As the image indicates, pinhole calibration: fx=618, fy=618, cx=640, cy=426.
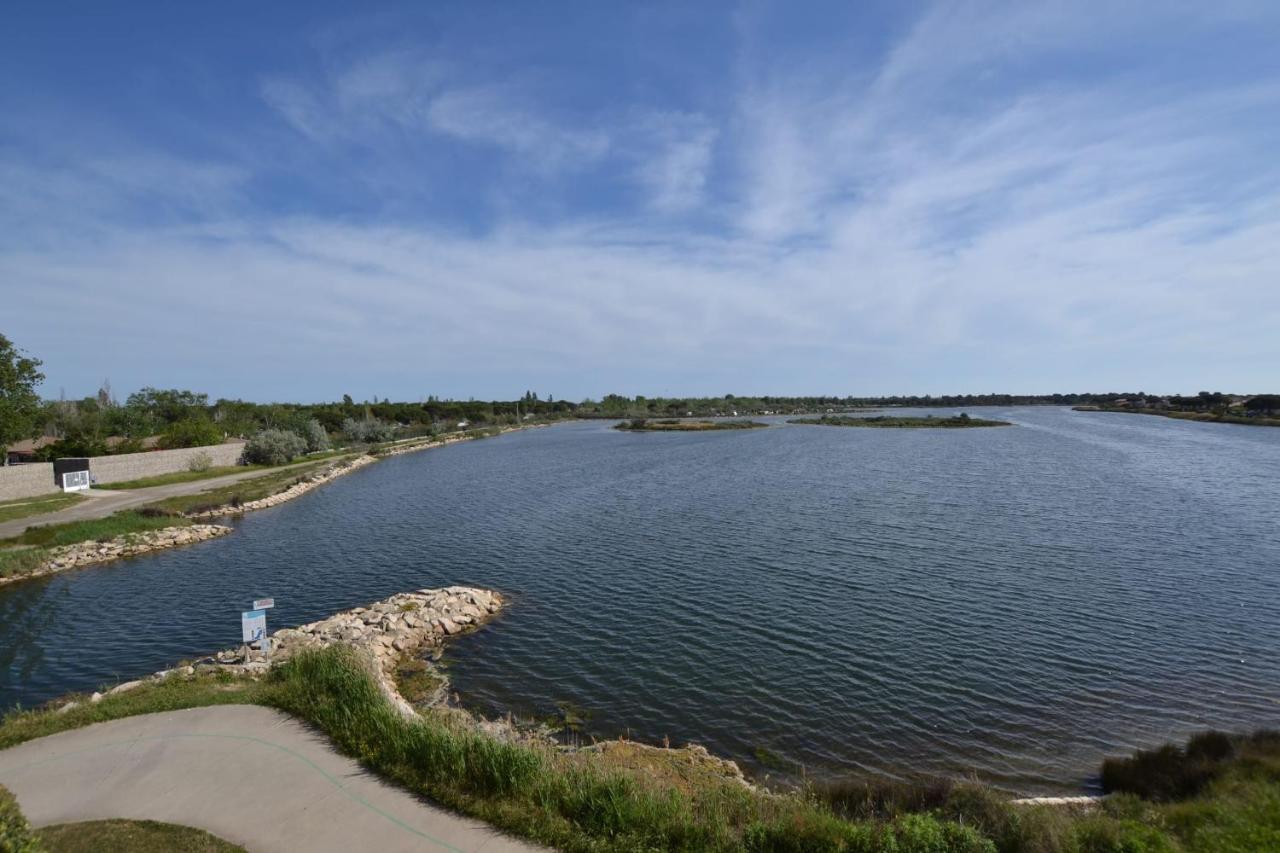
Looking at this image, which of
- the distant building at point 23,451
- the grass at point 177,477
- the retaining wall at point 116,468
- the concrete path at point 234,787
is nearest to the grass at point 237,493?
the grass at point 177,477

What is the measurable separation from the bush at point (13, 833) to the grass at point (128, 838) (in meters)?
2.06

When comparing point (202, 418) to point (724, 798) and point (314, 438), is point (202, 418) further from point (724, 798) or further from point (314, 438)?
point (724, 798)

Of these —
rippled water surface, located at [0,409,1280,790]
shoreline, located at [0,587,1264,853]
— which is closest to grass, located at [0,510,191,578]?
rippled water surface, located at [0,409,1280,790]

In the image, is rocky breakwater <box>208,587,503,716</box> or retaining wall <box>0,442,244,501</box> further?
retaining wall <box>0,442,244,501</box>

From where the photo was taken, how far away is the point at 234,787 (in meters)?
9.54

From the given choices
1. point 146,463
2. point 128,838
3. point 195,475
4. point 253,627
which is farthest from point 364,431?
point 128,838

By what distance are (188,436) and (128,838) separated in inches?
2771

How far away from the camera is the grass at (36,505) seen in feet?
122

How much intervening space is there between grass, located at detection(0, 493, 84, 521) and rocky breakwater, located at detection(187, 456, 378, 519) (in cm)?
818

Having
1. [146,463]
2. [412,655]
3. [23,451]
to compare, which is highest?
[23,451]

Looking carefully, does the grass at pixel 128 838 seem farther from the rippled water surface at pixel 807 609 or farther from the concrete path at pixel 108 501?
the concrete path at pixel 108 501

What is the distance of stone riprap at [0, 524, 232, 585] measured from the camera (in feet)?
Answer: 94.9

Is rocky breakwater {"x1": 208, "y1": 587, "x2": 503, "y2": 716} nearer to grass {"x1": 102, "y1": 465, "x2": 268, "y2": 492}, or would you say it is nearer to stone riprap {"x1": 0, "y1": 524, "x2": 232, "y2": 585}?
stone riprap {"x1": 0, "y1": 524, "x2": 232, "y2": 585}

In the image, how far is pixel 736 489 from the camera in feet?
160
